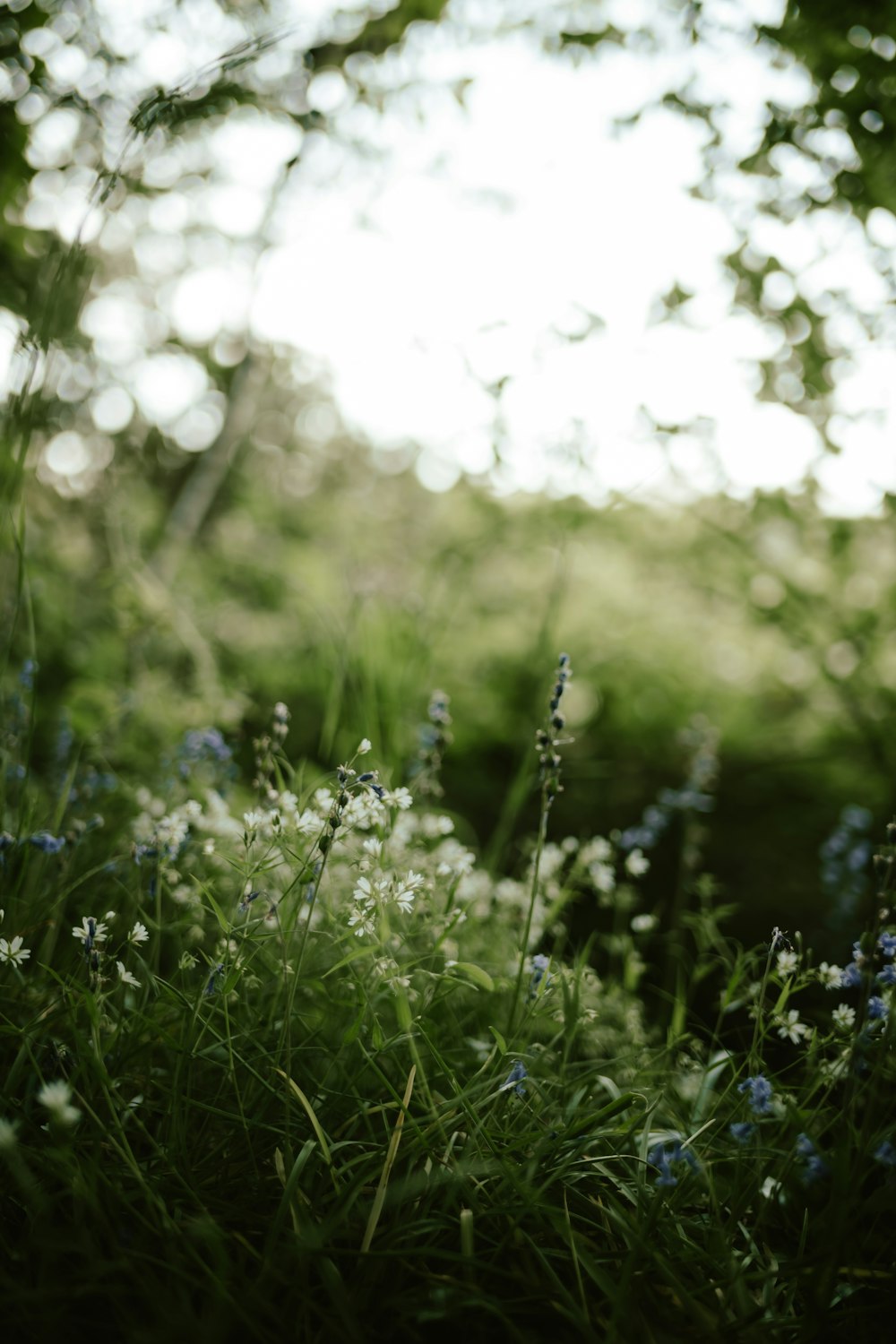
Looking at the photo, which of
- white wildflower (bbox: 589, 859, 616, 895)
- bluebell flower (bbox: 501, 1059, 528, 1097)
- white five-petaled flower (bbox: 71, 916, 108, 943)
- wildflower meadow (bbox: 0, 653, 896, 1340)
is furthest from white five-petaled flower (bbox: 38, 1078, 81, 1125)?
white wildflower (bbox: 589, 859, 616, 895)

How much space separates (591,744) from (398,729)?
174cm

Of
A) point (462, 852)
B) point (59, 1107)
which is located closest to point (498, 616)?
point (462, 852)

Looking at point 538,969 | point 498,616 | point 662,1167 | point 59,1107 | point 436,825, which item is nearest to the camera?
point 59,1107

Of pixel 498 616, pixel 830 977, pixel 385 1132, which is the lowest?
pixel 498 616

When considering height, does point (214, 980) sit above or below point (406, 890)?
below

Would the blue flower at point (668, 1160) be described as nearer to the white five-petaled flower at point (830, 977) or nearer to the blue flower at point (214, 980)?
the white five-petaled flower at point (830, 977)

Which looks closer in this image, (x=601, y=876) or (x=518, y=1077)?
(x=518, y=1077)

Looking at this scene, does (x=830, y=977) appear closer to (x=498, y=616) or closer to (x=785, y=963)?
(x=785, y=963)

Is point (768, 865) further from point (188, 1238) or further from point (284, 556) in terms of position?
point (284, 556)

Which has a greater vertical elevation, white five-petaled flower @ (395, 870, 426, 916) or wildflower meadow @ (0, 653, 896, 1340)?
white five-petaled flower @ (395, 870, 426, 916)

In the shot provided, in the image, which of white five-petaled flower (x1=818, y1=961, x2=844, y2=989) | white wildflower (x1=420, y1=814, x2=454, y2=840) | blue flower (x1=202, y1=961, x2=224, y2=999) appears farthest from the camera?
white wildflower (x1=420, y1=814, x2=454, y2=840)

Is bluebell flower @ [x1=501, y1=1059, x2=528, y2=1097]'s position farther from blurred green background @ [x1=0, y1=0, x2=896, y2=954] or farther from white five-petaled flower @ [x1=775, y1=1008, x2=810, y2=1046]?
blurred green background @ [x1=0, y1=0, x2=896, y2=954]

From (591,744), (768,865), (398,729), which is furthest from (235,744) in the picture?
(768,865)

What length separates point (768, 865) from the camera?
3.40m
